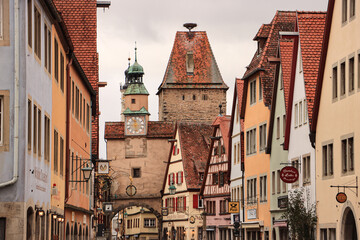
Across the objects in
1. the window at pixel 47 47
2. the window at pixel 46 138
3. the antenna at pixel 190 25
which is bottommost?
the window at pixel 46 138

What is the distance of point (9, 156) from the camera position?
62.1 feet

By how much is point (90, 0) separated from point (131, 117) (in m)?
46.6

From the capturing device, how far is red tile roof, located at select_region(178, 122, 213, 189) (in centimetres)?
7850

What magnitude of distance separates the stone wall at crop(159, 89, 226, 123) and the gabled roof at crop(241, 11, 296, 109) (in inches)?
2482

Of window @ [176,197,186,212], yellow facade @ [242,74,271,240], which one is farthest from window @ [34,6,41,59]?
window @ [176,197,186,212]

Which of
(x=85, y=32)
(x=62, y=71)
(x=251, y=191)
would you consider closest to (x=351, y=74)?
(x=62, y=71)

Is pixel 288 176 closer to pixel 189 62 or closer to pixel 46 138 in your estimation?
pixel 46 138

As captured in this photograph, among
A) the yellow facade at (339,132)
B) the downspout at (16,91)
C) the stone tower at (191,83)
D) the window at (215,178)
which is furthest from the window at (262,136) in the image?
the stone tower at (191,83)

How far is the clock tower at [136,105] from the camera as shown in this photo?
93562 millimetres

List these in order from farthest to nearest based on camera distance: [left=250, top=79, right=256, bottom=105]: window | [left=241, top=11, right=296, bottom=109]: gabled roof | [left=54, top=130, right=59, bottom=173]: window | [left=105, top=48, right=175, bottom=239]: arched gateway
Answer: [left=105, top=48, right=175, bottom=239]: arched gateway
[left=250, top=79, right=256, bottom=105]: window
[left=241, top=11, right=296, bottom=109]: gabled roof
[left=54, top=130, right=59, bottom=173]: window

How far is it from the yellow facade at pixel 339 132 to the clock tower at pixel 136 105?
61.9m

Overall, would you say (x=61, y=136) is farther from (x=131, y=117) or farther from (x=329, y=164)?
(x=131, y=117)

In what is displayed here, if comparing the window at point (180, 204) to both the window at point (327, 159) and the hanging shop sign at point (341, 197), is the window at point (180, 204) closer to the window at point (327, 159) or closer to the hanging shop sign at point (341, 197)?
the window at point (327, 159)

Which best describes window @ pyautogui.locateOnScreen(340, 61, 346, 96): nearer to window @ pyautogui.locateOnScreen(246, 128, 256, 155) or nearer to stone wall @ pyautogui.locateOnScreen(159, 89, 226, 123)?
window @ pyautogui.locateOnScreen(246, 128, 256, 155)
